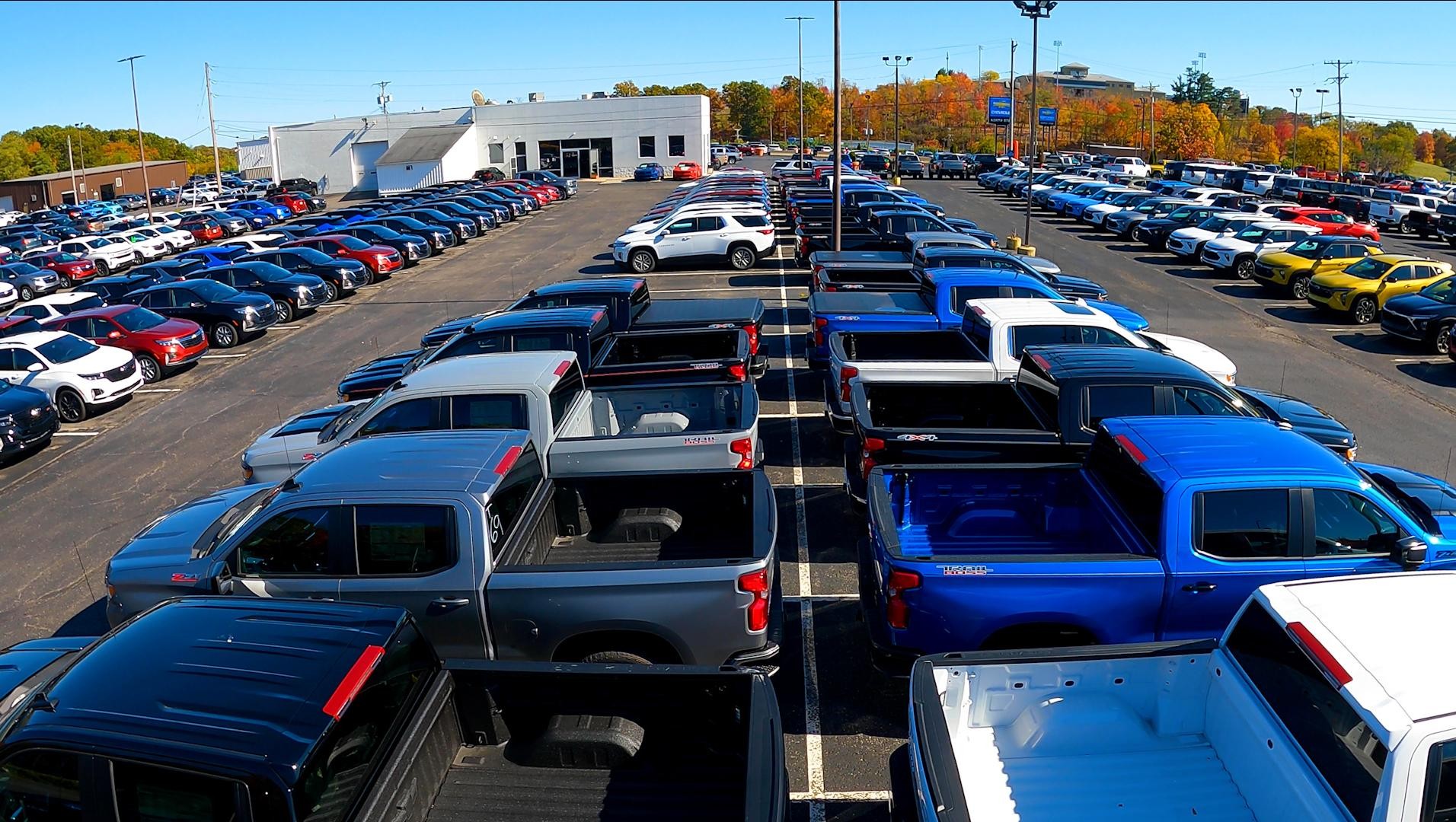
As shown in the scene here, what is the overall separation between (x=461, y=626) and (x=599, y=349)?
6.51m

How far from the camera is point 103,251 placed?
112 ft

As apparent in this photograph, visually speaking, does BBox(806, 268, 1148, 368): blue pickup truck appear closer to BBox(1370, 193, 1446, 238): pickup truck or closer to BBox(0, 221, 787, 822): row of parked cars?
BBox(0, 221, 787, 822): row of parked cars

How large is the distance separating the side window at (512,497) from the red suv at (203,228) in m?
39.4

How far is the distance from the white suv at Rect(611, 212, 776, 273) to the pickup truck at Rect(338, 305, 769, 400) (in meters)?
13.4

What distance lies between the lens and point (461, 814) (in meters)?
4.70

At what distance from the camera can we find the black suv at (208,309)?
20359 mm

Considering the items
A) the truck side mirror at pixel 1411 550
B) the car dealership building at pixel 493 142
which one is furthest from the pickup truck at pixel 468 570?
the car dealership building at pixel 493 142

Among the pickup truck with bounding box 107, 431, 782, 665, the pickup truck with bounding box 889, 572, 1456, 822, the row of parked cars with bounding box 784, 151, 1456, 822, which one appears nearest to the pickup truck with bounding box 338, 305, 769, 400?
the row of parked cars with bounding box 784, 151, 1456, 822

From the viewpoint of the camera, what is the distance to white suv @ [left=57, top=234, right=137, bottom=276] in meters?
33.8

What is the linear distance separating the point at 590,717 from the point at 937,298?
10.2 meters

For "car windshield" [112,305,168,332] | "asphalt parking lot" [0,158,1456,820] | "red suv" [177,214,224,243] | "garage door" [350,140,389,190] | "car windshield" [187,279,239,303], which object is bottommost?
"asphalt parking lot" [0,158,1456,820]

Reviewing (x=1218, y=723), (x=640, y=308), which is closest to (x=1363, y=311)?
(x=640, y=308)

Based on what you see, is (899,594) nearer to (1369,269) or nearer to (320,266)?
(1369,269)

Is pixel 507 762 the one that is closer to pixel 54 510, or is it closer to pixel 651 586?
pixel 651 586
